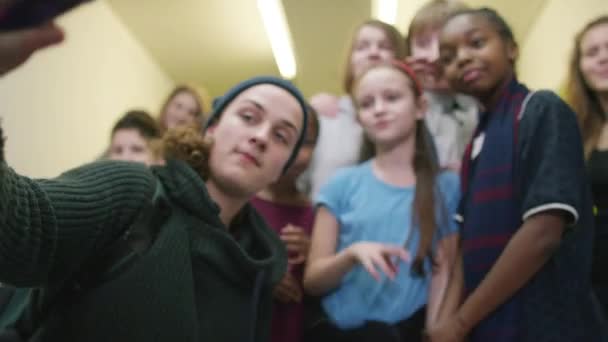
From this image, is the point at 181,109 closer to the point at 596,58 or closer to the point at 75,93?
the point at 75,93

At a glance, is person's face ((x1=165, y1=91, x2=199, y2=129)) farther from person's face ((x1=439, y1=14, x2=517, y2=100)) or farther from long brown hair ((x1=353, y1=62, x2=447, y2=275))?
person's face ((x1=439, y1=14, x2=517, y2=100))

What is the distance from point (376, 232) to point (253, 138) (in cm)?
36

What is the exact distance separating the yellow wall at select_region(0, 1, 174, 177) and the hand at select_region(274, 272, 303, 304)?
3.00 ft

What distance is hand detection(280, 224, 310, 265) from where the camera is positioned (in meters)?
1.11

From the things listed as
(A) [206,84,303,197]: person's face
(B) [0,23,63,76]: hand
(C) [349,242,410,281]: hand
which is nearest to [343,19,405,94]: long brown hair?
(A) [206,84,303,197]: person's face

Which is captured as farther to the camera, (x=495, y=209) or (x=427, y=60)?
(x=427, y=60)

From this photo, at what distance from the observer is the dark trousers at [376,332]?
879mm

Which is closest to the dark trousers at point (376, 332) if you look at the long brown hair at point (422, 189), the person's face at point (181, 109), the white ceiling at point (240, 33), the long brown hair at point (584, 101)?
the long brown hair at point (422, 189)

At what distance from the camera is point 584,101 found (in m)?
1.28

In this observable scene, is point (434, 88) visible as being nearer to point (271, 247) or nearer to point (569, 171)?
point (569, 171)

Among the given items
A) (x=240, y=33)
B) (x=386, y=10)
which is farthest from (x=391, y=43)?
(x=240, y=33)

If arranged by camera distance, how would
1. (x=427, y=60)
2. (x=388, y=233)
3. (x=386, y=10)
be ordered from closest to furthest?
(x=388, y=233), (x=427, y=60), (x=386, y=10)

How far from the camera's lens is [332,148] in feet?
4.55

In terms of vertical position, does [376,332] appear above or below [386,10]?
below
